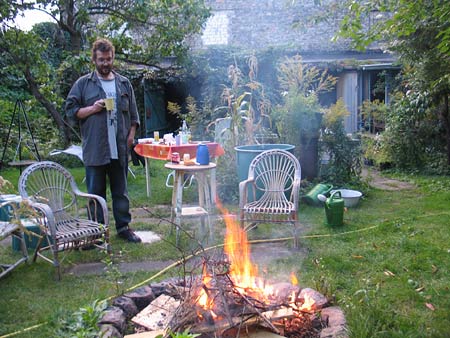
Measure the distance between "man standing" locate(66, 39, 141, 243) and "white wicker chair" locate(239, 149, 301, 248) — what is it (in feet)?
3.81

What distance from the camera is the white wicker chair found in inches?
172

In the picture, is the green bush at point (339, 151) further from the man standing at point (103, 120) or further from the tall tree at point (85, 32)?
the tall tree at point (85, 32)

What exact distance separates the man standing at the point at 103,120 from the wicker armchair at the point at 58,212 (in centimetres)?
25

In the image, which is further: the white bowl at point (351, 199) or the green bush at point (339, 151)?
the green bush at point (339, 151)

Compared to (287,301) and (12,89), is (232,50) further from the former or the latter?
(287,301)

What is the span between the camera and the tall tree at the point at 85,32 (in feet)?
27.6

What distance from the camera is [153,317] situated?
101 inches

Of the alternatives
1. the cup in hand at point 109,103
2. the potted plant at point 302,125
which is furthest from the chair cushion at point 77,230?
the potted plant at point 302,125

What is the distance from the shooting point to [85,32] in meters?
10.5

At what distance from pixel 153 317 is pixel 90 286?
1.13m

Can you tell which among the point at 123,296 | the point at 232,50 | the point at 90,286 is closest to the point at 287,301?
the point at 123,296

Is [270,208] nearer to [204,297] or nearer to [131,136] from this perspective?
[131,136]

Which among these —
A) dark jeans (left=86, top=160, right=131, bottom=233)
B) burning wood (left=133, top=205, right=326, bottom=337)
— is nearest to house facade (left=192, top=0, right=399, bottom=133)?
dark jeans (left=86, top=160, right=131, bottom=233)

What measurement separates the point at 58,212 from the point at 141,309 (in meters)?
1.77
